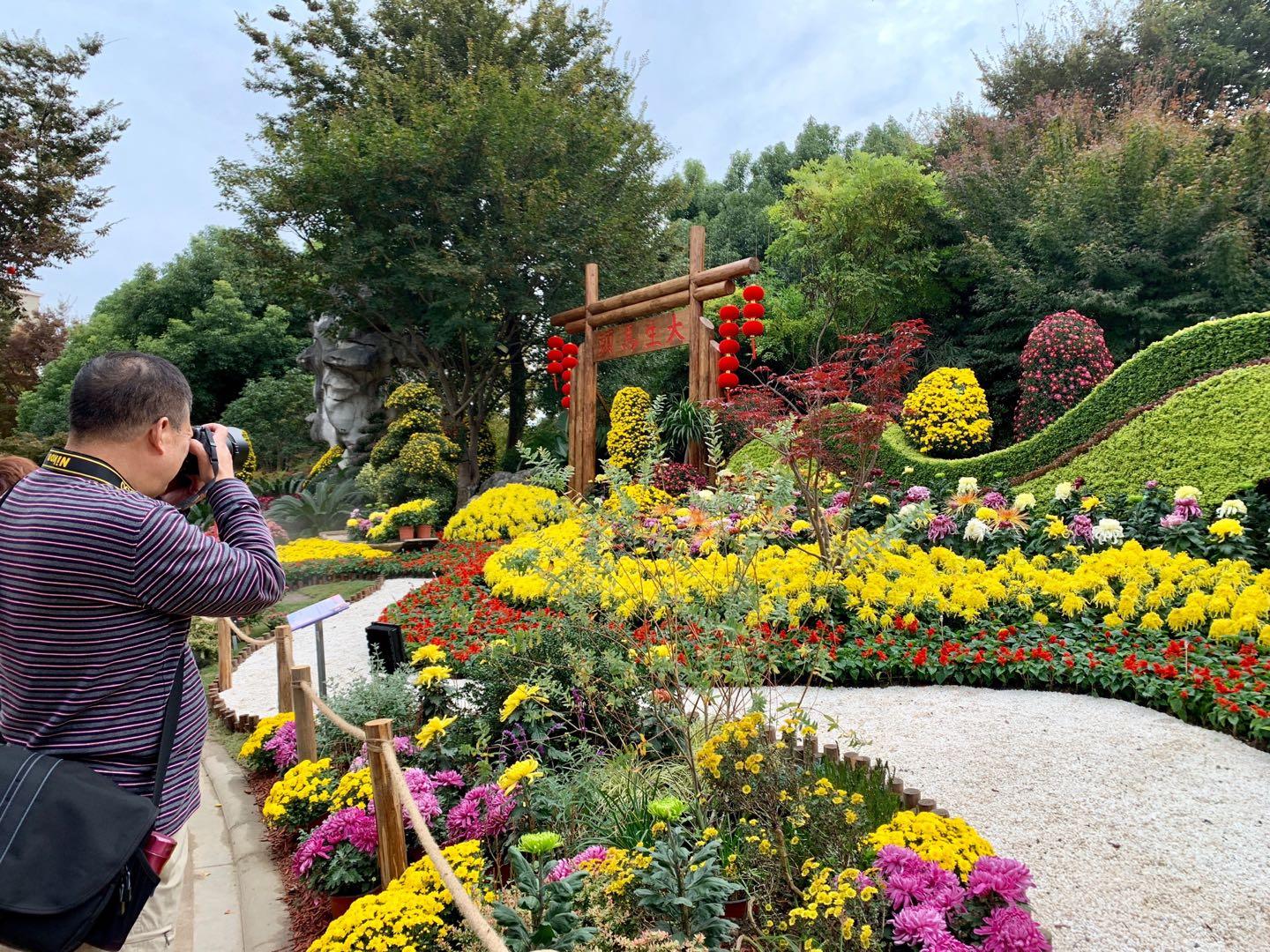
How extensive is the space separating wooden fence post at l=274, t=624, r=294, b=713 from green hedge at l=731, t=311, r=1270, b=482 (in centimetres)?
651

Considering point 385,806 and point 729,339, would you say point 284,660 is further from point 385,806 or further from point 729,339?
point 729,339

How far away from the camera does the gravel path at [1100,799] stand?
2324 millimetres

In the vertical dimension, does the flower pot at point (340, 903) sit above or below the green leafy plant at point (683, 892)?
below

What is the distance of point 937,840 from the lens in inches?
82.3

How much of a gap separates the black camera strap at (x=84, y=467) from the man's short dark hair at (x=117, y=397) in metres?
0.05

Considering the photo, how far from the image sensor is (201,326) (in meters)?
20.4

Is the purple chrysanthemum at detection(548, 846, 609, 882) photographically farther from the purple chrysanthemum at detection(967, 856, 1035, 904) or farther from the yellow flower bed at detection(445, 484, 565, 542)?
the yellow flower bed at detection(445, 484, 565, 542)

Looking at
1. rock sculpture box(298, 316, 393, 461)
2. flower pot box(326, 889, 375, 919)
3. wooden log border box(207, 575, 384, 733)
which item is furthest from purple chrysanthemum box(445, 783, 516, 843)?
rock sculpture box(298, 316, 393, 461)

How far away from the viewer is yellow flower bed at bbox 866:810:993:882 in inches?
79.2

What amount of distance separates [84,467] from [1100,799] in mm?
3401

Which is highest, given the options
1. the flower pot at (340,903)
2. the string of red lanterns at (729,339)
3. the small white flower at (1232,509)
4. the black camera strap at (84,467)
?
the string of red lanterns at (729,339)

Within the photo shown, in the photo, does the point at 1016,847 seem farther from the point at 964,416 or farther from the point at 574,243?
the point at 574,243

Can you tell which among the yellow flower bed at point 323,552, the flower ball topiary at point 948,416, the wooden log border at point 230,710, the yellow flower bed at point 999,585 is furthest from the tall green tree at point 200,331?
the yellow flower bed at point 999,585

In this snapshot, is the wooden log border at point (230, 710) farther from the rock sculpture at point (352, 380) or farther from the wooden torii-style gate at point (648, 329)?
the rock sculpture at point (352, 380)
